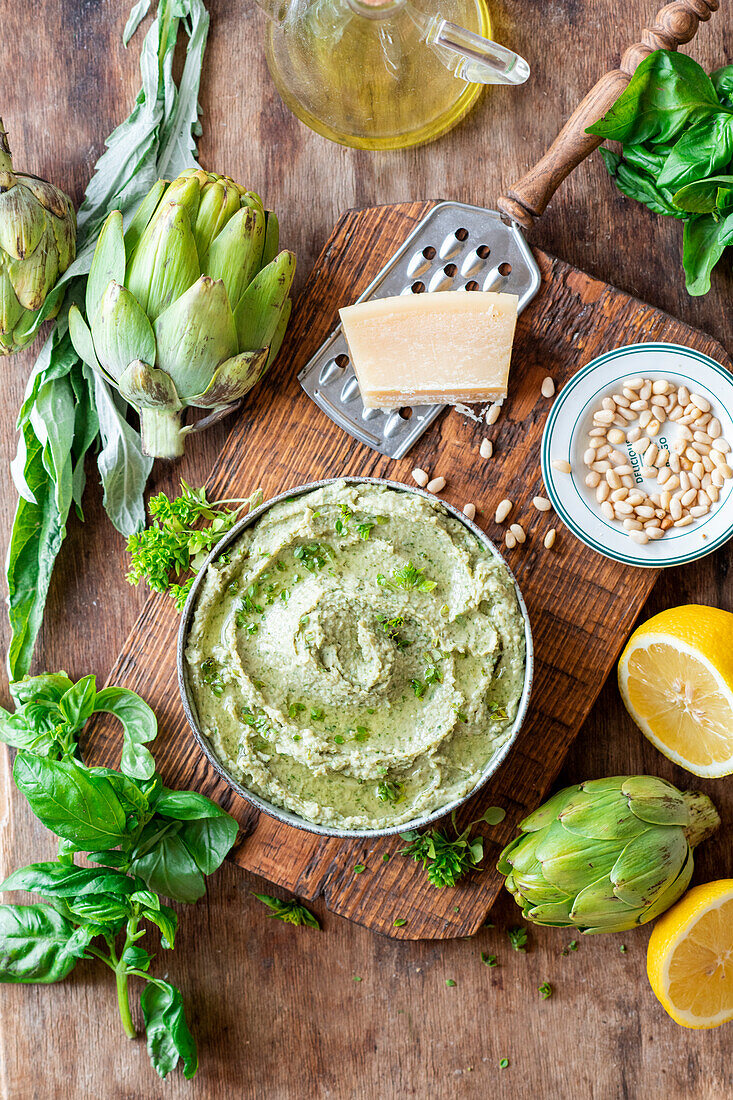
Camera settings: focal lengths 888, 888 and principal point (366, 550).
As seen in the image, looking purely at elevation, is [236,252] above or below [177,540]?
above

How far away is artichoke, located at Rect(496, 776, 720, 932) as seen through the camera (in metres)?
2.08

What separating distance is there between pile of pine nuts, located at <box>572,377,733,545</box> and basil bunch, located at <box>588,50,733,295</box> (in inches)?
11.5

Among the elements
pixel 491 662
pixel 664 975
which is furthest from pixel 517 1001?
pixel 491 662

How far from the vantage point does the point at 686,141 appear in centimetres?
212

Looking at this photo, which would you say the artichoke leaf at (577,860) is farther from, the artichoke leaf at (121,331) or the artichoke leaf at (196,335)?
the artichoke leaf at (121,331)

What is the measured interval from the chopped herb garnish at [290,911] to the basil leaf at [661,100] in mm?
2115

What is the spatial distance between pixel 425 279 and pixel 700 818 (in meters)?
1.58

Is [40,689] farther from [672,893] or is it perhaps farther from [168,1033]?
[672,893]

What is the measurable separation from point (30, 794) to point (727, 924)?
1733mm

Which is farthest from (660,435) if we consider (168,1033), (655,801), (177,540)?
(168,1033)

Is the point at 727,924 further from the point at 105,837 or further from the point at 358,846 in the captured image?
the point at 105,837

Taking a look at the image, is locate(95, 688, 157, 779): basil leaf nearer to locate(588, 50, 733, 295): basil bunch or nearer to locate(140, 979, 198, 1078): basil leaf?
locate(140, 979, 198, 1078): basil leaf

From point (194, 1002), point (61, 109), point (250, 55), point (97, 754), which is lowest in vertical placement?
point (194, 1002)

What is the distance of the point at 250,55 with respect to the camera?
96.3 inches
